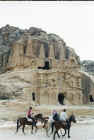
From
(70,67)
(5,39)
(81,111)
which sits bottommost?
(81,111)

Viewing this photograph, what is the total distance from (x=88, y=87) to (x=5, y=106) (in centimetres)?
2723

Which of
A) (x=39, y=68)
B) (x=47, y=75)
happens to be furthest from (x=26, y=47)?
(x=47, y=75)

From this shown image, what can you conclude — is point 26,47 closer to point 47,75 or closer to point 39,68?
point 39,68

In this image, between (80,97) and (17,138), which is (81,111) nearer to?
(80,97)

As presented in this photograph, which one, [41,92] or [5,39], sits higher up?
[5,39]

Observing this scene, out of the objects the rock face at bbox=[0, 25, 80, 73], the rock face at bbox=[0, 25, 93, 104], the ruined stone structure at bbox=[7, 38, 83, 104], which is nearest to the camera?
the rock face at bbox=[0, 25, 93, 104]

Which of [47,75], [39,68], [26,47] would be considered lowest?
[47,75]

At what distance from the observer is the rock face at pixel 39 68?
39.7 metres

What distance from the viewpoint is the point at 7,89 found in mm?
36281

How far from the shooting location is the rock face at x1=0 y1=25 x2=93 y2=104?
3972cm

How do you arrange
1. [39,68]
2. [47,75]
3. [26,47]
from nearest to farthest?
[47,75]
[39,68]
[26,47]

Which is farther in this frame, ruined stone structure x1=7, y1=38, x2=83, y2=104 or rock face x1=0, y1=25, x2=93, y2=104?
ruined stone structure x1=7, y1=38, x2=83, y2=104

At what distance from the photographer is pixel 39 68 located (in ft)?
172

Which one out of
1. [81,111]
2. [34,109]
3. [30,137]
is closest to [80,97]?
[81,111]
